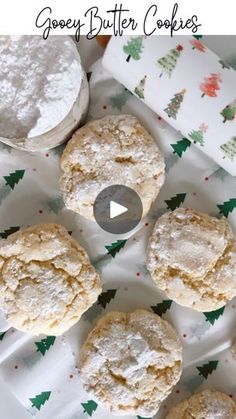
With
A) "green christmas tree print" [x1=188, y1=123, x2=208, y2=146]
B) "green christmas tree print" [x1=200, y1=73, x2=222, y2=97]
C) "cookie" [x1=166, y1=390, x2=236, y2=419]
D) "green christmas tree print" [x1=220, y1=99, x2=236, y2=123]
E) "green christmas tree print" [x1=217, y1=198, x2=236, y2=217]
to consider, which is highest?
"green christmas tree print" [x1=200, y1=73, x2=222, y2=97]

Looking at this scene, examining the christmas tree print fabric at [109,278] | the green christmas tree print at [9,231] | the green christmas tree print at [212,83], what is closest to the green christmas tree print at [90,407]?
the christmas tree print fabric at [109,278]

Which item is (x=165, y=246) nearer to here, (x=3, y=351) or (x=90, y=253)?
(x=90, y=253)

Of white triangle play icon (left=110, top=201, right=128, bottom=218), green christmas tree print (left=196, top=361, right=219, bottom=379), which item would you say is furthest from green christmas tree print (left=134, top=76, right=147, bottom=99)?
green christmas tree print (left=196, top=361, right=219, bottom=379)

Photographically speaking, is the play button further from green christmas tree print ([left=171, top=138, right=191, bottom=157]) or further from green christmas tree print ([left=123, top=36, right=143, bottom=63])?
green christmas tree print ([left=123, top=36, right=143, bottom=63])

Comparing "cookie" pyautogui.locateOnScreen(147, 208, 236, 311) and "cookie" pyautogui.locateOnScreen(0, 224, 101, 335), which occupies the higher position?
"cookie" pyautogui.locateOnScreen(147, 208, 236, 311)

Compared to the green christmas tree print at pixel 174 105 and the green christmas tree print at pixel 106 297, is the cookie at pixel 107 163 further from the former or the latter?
the green christmas tree print at pixel 106 297

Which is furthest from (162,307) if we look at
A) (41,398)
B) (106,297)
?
(41,398)

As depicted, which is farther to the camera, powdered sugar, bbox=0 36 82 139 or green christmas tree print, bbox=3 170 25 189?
green christmas tree print, bbox=3 170 25 189
